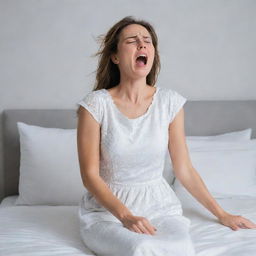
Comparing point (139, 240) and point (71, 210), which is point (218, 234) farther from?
point (71, 210)

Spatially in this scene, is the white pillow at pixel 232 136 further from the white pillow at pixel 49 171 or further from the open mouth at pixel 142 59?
the open mouth at pixel 142 59

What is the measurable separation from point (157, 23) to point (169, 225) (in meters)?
1.64

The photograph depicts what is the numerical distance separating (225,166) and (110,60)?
101 centimetres

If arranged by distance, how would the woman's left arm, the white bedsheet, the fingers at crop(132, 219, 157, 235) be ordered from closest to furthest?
the fingers at crop(132, 219, 157, 235), the white bedsheet, the woman's left arm

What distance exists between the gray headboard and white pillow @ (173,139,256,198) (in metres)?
0.26

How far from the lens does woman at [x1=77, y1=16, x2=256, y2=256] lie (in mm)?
1928

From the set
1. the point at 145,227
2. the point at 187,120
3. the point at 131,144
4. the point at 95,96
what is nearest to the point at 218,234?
the point at 145,227

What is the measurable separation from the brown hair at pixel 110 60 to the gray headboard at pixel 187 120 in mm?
875

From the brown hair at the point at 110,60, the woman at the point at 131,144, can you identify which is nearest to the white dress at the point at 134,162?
the woman at the point at 131,144

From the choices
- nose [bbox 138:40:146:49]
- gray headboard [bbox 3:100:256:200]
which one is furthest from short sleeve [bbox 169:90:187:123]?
gray headboard [bbox 3:100:256:200]

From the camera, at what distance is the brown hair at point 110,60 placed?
6.81 feet

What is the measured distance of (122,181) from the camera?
203 cm

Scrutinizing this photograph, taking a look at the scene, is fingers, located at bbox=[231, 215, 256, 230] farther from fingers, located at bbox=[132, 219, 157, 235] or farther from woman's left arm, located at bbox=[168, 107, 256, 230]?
fingers, located at bbox=[132, 219, 157, 235]

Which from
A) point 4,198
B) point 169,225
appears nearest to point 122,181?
point 169,225
